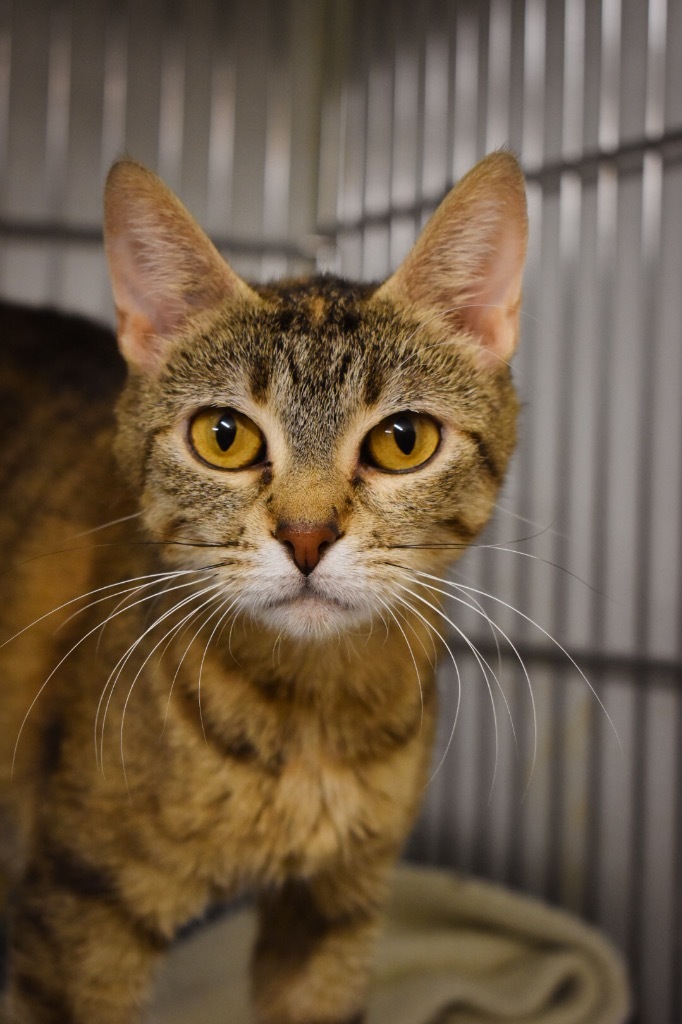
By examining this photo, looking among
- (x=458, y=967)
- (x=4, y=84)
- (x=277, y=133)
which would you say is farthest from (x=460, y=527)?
(x=4, y=84)

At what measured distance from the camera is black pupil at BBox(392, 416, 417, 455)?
89 cm

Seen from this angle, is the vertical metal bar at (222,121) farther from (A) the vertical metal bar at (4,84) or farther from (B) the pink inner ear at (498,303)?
(B) the pink inner ear at (498,303)

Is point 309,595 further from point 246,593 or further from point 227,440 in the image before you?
point 227,440

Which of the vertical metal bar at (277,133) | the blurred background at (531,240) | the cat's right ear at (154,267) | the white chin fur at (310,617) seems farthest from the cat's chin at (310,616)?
the vertical metal bar at (277,133)

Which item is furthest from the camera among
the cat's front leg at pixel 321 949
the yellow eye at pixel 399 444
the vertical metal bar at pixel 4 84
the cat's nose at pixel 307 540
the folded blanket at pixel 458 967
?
the vertical metal bar at pixel 4 84

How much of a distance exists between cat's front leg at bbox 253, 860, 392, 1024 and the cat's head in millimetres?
408

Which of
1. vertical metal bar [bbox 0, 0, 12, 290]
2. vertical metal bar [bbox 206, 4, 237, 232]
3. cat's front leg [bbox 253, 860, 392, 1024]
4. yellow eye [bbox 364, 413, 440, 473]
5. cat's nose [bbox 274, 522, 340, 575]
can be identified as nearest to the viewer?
cat's nose [bbox 274, 522, 340, 575]

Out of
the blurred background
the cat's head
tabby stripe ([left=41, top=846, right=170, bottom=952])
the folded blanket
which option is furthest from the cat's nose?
the folded blanket

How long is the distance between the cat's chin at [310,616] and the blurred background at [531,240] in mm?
452

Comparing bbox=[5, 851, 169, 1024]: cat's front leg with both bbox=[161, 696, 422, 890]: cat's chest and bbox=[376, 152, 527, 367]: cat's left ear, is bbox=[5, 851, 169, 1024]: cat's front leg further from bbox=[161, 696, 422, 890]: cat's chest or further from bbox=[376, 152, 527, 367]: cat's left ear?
bbox=[376, 152, 527, 367]: cat's left ear

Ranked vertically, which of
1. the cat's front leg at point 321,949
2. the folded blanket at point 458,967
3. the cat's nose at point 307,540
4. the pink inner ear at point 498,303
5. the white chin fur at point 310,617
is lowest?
the folded blanket at point 458,967

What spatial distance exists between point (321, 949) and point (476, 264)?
2.83 feet

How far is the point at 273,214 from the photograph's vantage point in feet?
5.17

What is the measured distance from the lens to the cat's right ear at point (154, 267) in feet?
2.96
